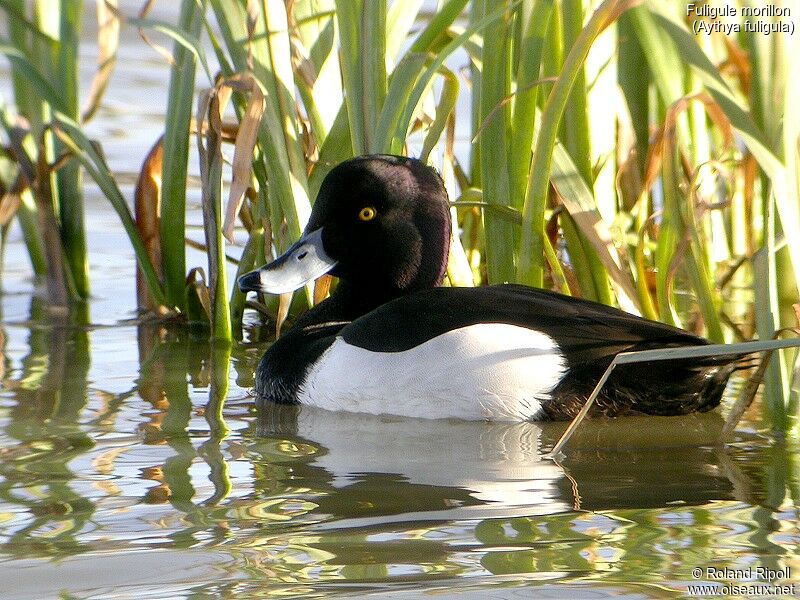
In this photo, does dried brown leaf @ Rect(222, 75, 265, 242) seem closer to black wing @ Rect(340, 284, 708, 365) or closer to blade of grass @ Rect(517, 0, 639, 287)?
black wing @ Rect(340, 284, 708, 365)

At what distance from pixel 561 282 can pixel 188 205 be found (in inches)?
125

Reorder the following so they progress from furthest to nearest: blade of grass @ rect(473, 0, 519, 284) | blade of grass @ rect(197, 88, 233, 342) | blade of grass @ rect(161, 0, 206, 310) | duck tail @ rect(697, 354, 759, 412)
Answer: blade of grass @ rect(161, 0, 206, 310) → blade of grass @ rect(197, 88, 233, 342) → blade of grass @ rect(473, 0, 519, 284) → duck tail @ rect(697, 354, 759, 412)

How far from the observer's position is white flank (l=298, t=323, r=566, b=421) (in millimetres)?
3809

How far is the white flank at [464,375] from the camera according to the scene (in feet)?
12.5

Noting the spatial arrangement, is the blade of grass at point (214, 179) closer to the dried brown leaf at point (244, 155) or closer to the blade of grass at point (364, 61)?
the dried brown leaf at point (244, 155)

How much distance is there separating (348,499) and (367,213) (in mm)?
1406

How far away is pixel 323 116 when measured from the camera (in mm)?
4703

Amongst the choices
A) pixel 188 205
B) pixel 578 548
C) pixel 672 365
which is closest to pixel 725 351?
pixel 672 365

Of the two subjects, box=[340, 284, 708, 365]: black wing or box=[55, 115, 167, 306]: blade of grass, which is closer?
box=[340, 284, 708, 365]: black wing

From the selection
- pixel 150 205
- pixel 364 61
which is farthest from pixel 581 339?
pixel 150 205

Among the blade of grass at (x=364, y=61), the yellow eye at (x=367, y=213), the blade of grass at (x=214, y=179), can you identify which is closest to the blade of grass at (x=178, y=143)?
the blade of grass at (x=214, y=179)

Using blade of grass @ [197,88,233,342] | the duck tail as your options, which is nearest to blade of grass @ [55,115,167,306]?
blade of grass @ [197,88,233,342]

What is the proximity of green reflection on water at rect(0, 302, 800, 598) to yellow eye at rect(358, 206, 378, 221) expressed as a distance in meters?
0.66

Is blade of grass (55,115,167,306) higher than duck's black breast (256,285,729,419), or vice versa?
blade of grass (55,115,167,306)
